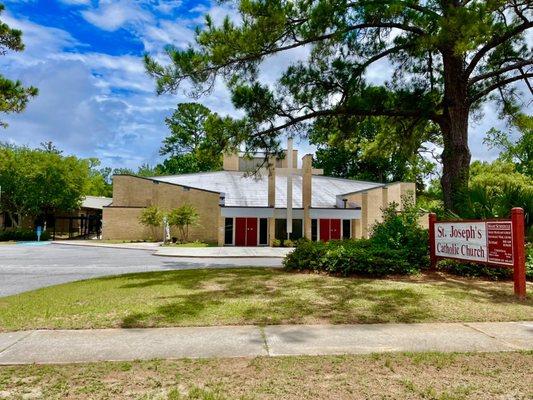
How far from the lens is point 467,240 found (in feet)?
33.9

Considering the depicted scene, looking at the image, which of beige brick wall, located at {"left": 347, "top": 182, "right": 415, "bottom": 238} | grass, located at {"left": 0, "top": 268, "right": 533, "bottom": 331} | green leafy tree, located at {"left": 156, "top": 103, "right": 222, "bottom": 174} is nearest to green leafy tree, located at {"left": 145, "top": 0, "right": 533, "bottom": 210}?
grass, located at {"left": 0, "top": 268, "right": 533, "bottom": 331}

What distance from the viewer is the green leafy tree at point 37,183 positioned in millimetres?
42062

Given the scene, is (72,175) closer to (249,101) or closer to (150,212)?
(150,212)

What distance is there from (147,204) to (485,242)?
35.1 metres

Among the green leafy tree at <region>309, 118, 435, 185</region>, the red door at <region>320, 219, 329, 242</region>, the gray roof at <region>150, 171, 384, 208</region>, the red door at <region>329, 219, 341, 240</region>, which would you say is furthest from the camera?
the gray roof at <region>150, 171, 384, 208</region>

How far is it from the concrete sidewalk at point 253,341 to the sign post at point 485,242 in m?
2.50

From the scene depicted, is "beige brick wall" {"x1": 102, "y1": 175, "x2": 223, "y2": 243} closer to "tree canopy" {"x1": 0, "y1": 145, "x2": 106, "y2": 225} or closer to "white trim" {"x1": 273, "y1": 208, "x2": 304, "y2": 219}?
"white trim" {"x1": 273, "y1": 208, "x2": 304, "y2": 219}

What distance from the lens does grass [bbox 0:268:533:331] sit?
6.70 metres

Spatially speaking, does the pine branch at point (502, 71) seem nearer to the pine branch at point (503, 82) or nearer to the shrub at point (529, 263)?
the pine branch at point (503, 82)

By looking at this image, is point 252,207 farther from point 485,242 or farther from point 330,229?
point 485,242

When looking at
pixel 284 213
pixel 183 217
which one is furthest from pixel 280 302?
pixel 183 217

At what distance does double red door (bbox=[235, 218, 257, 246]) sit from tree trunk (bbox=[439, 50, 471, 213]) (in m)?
22.4

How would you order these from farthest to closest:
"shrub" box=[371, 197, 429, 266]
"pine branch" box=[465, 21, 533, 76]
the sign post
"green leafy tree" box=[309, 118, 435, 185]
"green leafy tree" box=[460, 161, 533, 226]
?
"green leafy tree" box=[309, 118, 435, 185]
"pine branch" box=[465, 21, 533, 76]
"shrub" box=[371, 197, 429, 266]
"green leafy tree" box=[460, 161, 533, 226]
the sign post

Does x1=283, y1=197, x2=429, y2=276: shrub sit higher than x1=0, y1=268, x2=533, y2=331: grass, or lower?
higher
